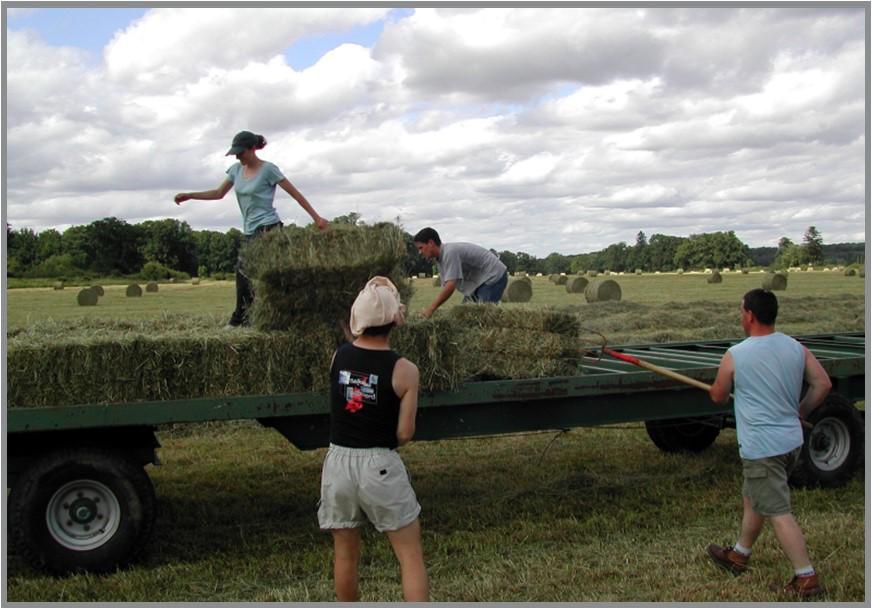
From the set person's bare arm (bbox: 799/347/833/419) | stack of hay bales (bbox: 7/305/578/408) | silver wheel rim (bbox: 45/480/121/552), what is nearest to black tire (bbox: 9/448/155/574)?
silver wheel rim (bbox: 45/480/121/552)

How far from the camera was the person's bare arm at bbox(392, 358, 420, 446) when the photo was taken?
407 cm

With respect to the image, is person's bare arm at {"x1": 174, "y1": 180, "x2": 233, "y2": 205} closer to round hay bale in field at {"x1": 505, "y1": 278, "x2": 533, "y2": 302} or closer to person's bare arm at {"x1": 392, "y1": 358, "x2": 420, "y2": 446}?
person's bare arm at {"x1": 392, "y1": 358, "x2": 420, "y2": 446}

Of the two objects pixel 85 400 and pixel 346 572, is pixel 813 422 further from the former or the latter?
pixel 85 400

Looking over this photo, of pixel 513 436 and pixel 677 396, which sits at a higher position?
pixel 677 396

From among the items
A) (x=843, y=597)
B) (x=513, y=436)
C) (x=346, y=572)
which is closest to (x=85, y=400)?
(x=346, y=572)

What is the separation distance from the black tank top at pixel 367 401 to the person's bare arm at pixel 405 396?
0.08 feet

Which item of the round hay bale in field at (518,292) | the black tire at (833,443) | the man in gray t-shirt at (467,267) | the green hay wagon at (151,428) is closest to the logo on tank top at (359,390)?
the green hay wagon at (151,428)

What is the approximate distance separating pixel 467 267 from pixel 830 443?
3186 mm

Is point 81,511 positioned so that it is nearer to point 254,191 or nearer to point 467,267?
point 254,191

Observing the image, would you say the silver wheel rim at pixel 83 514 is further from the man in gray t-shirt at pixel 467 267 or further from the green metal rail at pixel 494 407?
the man in gray t-shirt at pixel 467 267

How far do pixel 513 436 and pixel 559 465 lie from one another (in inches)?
53.5

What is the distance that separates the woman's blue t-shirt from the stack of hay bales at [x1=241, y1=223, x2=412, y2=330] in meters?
0.89

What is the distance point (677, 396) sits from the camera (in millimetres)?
6883

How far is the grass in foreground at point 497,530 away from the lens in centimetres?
512
